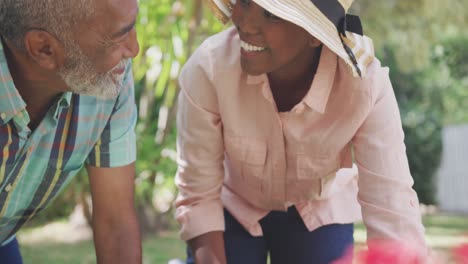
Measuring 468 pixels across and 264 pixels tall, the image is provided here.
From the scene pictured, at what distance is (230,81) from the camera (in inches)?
111

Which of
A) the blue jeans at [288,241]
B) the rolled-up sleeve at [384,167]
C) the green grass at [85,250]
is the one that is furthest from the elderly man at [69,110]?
the green grass at [85,250]

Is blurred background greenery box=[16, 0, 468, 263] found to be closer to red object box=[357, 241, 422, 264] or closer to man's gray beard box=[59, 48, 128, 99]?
man's gray beard box=[59, 48, 128, 99]

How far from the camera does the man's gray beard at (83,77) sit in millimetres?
2391

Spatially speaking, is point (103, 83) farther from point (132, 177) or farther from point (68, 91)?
point (132, 177)

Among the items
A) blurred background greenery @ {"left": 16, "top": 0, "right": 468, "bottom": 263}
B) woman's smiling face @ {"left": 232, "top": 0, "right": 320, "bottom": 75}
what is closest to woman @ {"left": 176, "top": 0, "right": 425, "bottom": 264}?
Answer: woman's smiling face @ {"left": 232, "top": 0, "right": 320, "bottom": 75}

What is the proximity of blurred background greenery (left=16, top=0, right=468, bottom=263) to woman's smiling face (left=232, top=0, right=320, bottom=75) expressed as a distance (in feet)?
11.5

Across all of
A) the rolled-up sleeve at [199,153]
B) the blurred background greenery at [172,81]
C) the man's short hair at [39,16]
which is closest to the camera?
the man's short hair at [39,16]

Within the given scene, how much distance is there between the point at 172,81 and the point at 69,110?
429cm

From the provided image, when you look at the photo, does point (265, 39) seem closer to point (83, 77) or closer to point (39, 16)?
point (83, 77)

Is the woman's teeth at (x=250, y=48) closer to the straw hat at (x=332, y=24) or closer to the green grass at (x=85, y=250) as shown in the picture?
the straw hat at (x=332, y=24)

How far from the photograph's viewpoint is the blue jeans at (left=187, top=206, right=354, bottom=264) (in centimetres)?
313

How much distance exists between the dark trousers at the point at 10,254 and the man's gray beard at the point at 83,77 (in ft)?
2.51

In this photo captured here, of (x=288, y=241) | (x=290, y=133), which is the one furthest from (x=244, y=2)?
(x=288, y=241)

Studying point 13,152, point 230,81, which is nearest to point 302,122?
point 230,81
